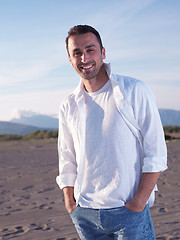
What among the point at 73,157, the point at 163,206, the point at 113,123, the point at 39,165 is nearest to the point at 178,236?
the point at 163,206

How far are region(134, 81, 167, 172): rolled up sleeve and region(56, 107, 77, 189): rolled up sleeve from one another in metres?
0.53

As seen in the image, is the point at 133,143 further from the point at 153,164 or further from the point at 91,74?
the point at 91,74

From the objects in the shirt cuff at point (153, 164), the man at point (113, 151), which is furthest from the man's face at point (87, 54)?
the shirt cuff at point (153, 164)

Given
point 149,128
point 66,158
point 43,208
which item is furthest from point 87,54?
point 43,208

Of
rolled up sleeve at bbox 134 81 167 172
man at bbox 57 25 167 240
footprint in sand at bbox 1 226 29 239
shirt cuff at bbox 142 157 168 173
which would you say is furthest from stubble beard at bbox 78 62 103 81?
footprint in sand at bbox 1 226 29 239

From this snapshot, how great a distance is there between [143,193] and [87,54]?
2.77ft

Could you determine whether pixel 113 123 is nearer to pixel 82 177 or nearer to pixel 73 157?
pixel 82 177

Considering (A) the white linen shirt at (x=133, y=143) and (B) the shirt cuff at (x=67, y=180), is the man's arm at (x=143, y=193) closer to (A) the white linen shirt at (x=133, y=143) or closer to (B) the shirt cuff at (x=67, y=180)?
(A) the white linen shirt at (x=133, y=143)

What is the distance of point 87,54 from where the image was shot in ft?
6.28

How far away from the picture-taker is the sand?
461 cm

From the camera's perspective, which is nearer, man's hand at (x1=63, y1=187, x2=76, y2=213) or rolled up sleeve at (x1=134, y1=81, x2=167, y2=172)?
rolled up sleeve at (x1=134, y1=81, x2=167, y2=172)

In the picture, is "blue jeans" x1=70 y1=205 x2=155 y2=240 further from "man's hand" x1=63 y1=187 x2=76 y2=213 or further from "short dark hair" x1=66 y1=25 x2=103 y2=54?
"short dark hair" x1=66 y1=25 x2=103 y2=54

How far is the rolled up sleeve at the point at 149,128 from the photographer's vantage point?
1744 mm

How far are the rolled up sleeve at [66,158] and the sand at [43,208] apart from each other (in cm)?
258
